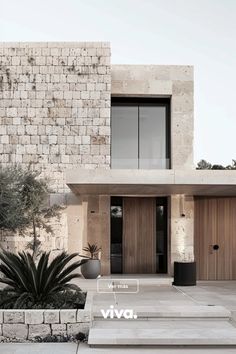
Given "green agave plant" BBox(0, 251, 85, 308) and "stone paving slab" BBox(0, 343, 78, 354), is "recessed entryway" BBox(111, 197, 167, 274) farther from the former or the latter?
"stone paving slab" BBox(0, 343, 78, 354)

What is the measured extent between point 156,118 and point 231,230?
477cm

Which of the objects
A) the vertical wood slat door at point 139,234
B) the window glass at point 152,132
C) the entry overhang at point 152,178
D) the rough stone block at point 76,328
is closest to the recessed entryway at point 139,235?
the vertical wood slat door at point 139,234

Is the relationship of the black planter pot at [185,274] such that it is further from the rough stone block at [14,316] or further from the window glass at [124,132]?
the rough stone block at [14,316]

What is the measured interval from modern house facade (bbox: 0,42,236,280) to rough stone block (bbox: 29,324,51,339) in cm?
869

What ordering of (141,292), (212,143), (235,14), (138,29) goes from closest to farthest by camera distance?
(141,292) < (138,29) < (235,14) < (212,143)

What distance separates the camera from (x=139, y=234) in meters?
19.5

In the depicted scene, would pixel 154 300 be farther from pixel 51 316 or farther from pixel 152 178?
pixel 51 316

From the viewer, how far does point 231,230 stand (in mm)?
19078

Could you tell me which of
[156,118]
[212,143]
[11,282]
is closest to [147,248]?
[156,118]

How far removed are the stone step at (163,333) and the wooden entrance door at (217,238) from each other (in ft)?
28.5

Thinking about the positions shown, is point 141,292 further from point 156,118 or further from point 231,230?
point 156,118

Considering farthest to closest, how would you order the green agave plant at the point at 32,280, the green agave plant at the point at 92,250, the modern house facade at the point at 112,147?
the modern house facade at the point at 112,147 → the green agave plant at the point at 92,250 → the green agave plant at the point at 32,280

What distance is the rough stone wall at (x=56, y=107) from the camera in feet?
60.2

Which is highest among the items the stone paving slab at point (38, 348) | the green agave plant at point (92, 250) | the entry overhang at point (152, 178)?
the entry overhang at point (152, 178)
